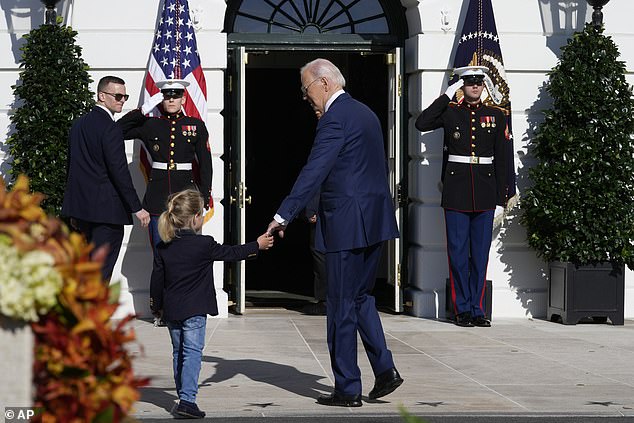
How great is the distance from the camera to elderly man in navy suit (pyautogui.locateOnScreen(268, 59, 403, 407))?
22.5 ft

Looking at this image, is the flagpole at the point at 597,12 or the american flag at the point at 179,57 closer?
the american flag at the point at 179,57

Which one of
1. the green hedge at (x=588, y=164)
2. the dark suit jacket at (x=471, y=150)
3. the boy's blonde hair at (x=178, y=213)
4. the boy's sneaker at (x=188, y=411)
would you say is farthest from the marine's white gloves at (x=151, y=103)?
the boy's sneaker at (x=188, y=411)

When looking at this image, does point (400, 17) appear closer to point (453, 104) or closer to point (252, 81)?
point (453, 104)

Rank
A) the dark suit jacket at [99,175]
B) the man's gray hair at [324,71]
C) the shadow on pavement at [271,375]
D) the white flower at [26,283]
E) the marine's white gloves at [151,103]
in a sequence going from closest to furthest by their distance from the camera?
1. the white flower at [26,283]
2. the man's gray hair at [324,71]
3. the shadow on pavement at [271,375]
4. the dark suit jacket at [99,175]
5. the marine's white gloves at [151,103]

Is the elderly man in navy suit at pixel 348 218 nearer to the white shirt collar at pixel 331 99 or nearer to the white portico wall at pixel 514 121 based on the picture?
the white shirt collar at pixel 331 99

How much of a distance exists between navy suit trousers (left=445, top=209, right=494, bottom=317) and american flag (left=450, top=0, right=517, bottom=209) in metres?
0.43

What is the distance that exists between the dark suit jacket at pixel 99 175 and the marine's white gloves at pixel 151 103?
1107 mm

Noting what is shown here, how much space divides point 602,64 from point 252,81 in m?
7.57

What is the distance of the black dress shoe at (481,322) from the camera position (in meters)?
10.8

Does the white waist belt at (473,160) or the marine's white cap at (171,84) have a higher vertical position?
the marine's white cap at (171,84)

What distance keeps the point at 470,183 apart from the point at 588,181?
1.02 m

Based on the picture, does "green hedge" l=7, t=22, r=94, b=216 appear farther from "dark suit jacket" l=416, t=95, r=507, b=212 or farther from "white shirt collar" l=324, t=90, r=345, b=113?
"white shirt collar" l=324, t=90, r=345, b=113

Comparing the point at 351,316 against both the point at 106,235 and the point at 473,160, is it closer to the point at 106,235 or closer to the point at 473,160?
the point at 106,235

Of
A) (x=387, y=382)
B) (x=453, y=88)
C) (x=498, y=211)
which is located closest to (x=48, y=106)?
(x=453, y=88)
